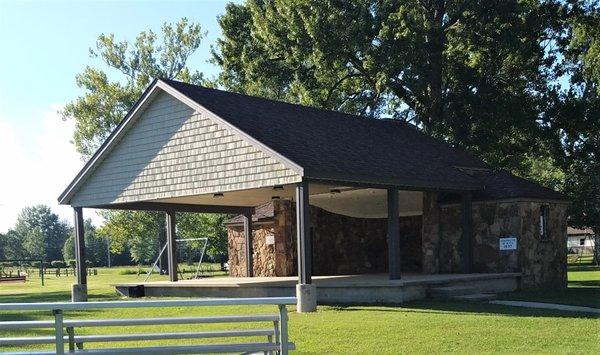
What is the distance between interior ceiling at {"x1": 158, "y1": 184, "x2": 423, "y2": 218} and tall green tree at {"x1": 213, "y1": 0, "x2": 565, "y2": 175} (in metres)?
6.11

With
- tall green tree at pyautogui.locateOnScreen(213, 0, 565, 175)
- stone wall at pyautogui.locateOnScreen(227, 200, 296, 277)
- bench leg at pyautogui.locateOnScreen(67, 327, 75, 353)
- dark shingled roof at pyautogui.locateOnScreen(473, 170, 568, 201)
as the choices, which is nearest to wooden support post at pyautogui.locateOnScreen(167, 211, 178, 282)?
stone wall at pyautogui.locateOnScreen(227, 200, 296, 277)

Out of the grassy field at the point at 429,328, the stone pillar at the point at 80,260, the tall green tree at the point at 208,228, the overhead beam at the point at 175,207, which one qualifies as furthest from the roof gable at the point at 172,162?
the tall green tree at the point at 208,228

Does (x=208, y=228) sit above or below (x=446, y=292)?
above

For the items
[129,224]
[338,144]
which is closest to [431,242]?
[338,144]

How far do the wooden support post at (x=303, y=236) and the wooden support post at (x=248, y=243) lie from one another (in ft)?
32.3

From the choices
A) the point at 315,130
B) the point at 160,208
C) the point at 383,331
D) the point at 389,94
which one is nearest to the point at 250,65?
the point at 389,94

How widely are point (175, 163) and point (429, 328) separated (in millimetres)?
9061

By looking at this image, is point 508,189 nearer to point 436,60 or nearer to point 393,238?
point 393,238

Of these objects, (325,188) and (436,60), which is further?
(436,60)

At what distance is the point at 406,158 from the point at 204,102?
5799 mm

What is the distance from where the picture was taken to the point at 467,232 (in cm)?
1969

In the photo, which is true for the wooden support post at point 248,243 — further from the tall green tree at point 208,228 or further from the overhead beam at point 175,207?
the tall green tree at point 208,228

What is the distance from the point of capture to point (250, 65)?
2909 centimetres

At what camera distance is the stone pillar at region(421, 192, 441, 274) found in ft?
67.1
